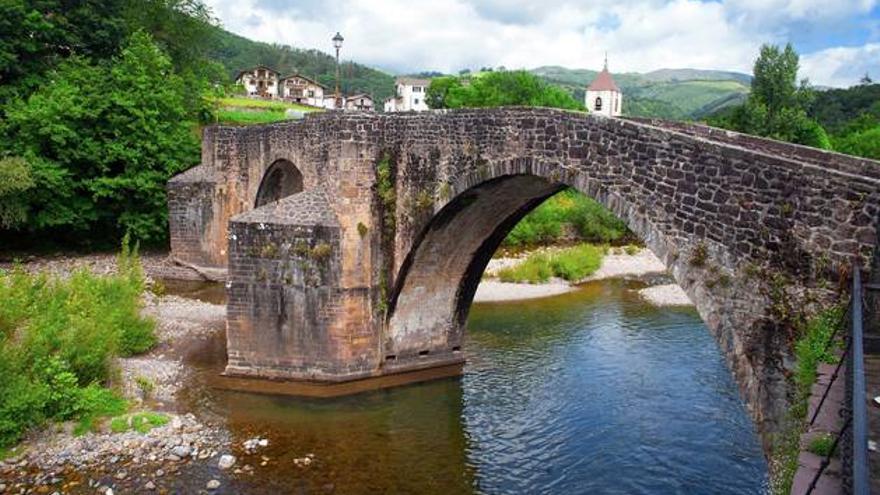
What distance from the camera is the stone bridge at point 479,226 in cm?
719

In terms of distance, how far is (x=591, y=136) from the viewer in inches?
389

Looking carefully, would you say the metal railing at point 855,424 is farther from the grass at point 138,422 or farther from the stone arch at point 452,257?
the grass at point 138,422

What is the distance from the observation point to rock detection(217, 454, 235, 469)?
10.6 metres

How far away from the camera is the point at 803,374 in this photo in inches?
251

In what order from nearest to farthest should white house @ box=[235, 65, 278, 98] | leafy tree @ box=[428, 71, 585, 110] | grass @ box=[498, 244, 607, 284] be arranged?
grass @ box=[498, 244, 607, 284]
leafy tree @ box=[428, 71, 585, 110]
white house @ box=[235, 65, 278, 98]

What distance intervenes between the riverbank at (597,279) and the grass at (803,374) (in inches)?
597

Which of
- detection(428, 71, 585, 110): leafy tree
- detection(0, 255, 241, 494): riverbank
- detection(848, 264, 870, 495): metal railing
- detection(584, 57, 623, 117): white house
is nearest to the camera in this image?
detection(848, 264, 870, 495): metal railing

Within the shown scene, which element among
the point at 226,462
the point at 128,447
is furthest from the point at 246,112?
the point at 226,462

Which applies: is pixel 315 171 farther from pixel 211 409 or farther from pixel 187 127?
pixel 187 127

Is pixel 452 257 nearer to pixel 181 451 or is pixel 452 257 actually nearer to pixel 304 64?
pixel 181 451

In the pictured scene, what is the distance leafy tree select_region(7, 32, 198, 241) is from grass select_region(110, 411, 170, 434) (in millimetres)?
14399

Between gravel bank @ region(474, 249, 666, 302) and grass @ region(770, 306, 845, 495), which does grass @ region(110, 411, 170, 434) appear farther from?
gravel bank @ region(474, 249, 666, 302)

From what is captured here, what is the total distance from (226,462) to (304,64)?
12106 cm

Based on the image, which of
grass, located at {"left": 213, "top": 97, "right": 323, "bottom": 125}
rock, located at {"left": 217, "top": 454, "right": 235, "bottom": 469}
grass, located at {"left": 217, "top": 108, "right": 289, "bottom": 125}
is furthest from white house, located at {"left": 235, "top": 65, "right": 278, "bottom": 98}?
rock, located at {"left": 217, "top": 454, "right": 235, "bottom": 469}
